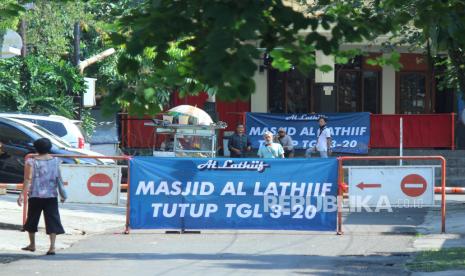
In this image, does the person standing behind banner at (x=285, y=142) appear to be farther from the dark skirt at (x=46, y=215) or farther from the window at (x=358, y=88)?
the dark skirt at (x=46, y=215)

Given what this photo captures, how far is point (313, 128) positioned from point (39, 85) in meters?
8.35

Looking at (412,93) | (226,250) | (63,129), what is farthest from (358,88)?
(226,250)

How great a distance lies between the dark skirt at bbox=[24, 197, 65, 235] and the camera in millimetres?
12961

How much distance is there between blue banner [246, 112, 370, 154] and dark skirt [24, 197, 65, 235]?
1507 centimetres

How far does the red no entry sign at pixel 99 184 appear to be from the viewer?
637 inches

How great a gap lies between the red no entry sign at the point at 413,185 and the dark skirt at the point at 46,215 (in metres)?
6.00

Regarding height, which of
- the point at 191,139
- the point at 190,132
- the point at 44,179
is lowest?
the point at 44,179

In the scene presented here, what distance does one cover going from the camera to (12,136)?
22.3 m

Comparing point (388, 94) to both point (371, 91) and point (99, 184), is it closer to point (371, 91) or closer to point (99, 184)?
point (371, 91)

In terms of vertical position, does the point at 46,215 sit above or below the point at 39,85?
below

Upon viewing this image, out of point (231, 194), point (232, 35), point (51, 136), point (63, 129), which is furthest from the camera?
point (63, 129)

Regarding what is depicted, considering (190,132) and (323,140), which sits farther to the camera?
(323,140)

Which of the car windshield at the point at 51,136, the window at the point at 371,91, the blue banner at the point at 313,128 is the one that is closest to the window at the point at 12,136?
the car windshield at the point at 51,136

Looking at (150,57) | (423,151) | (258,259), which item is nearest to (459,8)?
(150,57)
